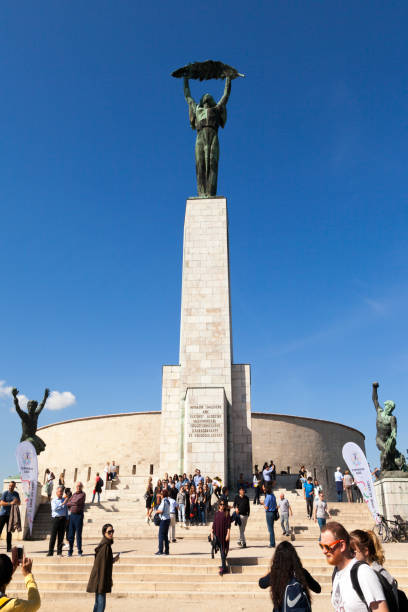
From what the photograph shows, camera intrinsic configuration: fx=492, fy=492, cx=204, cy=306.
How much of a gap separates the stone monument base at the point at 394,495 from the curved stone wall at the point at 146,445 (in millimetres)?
14213

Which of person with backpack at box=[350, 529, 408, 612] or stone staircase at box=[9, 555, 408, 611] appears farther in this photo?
stone staircase at box=[9, 555, 408, 611]

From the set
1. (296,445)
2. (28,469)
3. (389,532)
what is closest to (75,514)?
(28,469)

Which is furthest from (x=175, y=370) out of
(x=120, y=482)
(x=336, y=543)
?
(x=336, y=543)

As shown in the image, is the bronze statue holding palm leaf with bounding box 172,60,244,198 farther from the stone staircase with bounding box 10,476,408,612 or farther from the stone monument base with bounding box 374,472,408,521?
the stone staircase with bounding box 10,476,408,612

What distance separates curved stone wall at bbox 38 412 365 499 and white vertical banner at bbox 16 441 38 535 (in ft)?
53.1

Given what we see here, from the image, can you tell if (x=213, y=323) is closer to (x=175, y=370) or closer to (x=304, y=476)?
(x=175, y=370)

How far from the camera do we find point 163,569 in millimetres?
8344

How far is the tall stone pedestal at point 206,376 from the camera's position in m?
19.2

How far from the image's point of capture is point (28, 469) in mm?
11805

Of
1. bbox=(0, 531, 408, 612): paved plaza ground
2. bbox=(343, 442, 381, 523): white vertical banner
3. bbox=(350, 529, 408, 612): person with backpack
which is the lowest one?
bbox=(0, 531, 408, 612): paved plaza ground

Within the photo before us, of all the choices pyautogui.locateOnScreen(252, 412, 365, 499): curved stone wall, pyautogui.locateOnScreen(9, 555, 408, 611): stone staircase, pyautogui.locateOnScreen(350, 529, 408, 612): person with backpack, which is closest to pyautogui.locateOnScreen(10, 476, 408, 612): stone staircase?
pyautogui.locateOnScreen(9, 555, 408, 611): stone staircase

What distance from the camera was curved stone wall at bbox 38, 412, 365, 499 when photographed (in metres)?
28.5

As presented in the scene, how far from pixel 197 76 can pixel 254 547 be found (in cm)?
2281

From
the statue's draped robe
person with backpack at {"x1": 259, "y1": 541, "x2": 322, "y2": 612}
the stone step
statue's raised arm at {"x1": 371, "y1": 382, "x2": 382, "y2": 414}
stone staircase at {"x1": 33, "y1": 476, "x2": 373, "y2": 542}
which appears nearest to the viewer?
person with backpack at {"x1": 259, "y1": 541, "x2": 322, "y2": 612}
